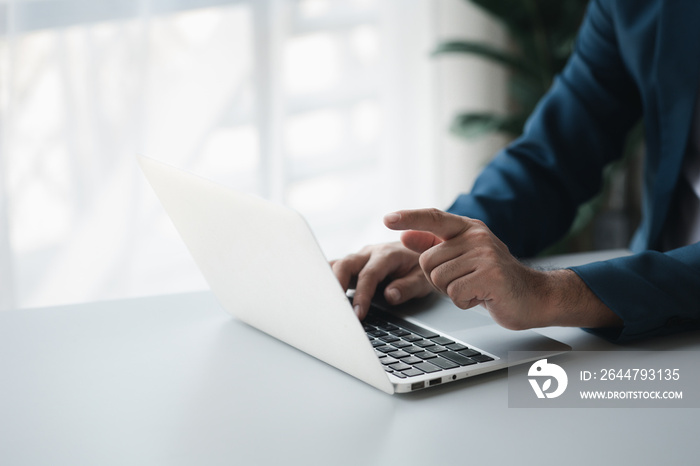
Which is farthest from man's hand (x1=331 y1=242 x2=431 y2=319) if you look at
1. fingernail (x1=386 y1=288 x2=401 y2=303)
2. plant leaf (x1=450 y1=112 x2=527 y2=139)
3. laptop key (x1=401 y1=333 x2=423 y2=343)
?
plant leaf (x1=450 y1=112 x2=527 y2=139)

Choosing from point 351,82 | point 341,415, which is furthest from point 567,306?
point 351,82

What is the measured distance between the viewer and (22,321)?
0.93 meters

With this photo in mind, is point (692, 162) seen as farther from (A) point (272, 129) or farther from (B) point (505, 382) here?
(A) point (272, 129)

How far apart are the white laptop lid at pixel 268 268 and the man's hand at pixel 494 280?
0.38 ft

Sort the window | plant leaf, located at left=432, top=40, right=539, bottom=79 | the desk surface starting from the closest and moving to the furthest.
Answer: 1. the desk surface
2. the window
3. plant leaf, located at left=432, top=40, right=539, bottom=79

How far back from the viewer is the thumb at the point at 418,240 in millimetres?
782

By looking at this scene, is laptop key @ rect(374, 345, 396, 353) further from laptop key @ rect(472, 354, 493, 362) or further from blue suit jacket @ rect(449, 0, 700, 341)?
blue suit jacket @ rect(449, 0, 700, 341)

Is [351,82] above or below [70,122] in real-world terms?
above

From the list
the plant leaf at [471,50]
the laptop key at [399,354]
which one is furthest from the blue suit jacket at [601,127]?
the plant leaf at [471,50]

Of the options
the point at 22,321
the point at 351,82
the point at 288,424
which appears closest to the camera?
the point at 288,424

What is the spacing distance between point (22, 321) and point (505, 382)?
0.64 meters

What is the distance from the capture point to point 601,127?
52.1 inches

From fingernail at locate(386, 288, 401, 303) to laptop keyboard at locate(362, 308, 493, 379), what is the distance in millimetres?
69

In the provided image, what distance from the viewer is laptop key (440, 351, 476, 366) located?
68 cm
